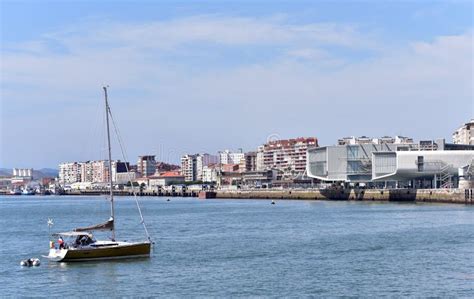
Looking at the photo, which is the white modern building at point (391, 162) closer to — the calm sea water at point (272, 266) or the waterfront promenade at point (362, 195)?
the waterfront promenade at point (362, 195)

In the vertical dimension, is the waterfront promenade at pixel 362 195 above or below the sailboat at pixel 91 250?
above

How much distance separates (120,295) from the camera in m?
30.5

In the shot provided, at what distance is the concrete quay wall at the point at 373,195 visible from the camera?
3777 inches

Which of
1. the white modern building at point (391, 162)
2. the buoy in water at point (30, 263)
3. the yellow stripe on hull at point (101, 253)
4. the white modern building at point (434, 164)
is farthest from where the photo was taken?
the white modern building at point (391, 162)

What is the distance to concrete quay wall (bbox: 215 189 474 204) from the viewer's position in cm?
9594

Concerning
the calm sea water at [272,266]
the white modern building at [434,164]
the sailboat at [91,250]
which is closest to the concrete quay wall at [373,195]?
the white modern building at [434,164]

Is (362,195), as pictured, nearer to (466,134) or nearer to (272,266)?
→ (466,134)

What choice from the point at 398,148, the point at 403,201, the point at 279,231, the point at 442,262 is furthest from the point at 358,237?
the point at 398,148

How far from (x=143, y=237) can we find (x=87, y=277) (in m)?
18.0

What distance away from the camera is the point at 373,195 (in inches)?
4582

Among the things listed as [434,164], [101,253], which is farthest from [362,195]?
[101,253]

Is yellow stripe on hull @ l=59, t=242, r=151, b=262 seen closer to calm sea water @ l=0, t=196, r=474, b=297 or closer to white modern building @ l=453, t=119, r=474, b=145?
calm sea water @ l=0, t=196, r=474, b=297

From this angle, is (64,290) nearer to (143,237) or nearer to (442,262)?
(442,262)

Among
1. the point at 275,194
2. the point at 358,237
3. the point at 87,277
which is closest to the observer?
the point at 87,277
